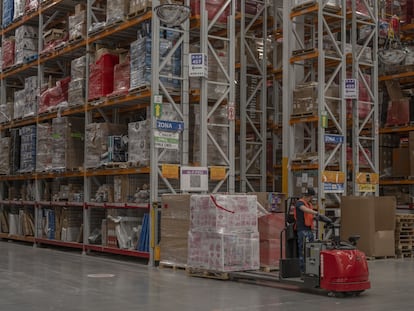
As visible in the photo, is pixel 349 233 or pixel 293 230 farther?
pixel 349 233

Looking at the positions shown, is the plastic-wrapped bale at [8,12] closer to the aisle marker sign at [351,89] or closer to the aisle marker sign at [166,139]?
the aisle marker sign at [166,139]

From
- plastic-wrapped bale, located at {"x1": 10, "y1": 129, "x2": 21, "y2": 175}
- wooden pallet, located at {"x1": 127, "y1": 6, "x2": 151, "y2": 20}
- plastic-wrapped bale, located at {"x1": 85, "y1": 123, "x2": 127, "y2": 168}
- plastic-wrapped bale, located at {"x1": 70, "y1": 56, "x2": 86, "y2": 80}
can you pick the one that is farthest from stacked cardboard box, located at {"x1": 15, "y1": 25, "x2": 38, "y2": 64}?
wooden pallet, located at {"x1": 127, "y1": 6, "x2": 151, "y2": 20}

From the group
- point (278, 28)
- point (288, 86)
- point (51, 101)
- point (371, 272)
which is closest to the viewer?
point (371, 272)

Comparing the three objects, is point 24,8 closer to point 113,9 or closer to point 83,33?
point 83,33

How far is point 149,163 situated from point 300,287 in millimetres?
4091

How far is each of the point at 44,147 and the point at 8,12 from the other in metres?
5.28

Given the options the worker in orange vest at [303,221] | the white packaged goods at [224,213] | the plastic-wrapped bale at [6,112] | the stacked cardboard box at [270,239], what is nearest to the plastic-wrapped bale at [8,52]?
the plastic-wrapped bale at [6,112]

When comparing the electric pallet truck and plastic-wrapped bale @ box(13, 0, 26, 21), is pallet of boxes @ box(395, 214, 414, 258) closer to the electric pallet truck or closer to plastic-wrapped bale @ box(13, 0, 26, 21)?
the electric pallet truck

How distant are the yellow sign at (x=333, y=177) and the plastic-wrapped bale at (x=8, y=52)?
9.91 metres

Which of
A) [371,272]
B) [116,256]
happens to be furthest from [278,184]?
[371,272]

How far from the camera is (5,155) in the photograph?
1839cm

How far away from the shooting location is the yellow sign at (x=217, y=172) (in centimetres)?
1256

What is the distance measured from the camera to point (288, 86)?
14258 millimetres

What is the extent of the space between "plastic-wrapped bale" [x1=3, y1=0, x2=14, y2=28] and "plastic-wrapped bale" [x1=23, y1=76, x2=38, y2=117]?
8.85ft
